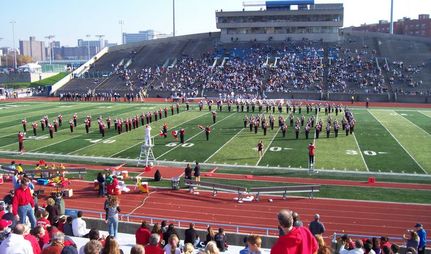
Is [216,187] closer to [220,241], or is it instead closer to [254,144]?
[220,241]

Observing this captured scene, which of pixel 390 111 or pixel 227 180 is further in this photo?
pixel 390 111

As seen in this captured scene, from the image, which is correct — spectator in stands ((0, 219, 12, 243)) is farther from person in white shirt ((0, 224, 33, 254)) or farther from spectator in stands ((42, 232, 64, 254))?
spectator in stands ((42, 232, 64, 254))

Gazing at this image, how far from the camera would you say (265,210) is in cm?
1430

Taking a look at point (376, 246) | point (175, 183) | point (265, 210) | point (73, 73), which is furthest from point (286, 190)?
point (73, 73)

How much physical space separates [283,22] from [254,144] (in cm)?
4609

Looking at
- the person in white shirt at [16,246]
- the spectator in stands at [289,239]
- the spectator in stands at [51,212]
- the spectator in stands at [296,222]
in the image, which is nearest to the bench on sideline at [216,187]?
the spectator in stands at [51,212]

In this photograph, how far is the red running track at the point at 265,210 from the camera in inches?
515

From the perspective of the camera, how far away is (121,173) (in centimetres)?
1806

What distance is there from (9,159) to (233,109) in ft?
72.7

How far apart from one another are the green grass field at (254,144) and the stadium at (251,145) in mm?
122

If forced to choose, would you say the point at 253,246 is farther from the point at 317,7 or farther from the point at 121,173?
the point at 317,7

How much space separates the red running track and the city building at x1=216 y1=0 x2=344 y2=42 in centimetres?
5470

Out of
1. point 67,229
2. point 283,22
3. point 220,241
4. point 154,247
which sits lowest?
point 220,241

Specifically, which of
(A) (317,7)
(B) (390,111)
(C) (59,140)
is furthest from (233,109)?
(A) (317,7)
